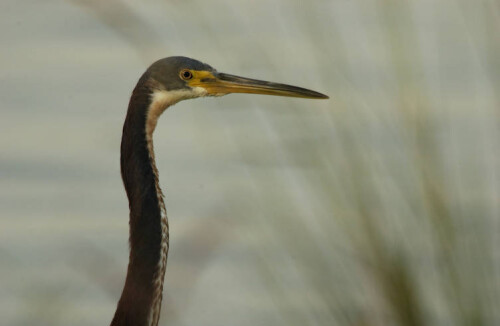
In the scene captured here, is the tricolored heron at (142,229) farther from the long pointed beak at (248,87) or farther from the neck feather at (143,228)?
the long pointed beak at (248,87)

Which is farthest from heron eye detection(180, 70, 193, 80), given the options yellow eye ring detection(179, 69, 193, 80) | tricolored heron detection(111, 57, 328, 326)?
tricolored heron detection(111, 57, 328, 326)

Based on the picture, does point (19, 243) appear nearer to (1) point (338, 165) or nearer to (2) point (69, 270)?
(2) point (69, 270)

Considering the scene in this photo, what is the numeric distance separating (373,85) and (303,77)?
1.47 feet

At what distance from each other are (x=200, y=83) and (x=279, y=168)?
1.78 metres

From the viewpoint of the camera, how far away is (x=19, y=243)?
689cm

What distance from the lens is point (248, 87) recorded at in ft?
15.8

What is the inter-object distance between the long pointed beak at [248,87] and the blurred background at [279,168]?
0.08 m

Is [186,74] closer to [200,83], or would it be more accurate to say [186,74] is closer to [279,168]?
[200,83]

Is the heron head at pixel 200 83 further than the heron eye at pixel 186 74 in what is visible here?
No

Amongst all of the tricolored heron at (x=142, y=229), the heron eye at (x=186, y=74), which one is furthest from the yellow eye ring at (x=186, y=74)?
the tricolored heron at (x=142, y=229)

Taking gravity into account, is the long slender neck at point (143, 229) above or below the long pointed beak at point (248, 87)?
below

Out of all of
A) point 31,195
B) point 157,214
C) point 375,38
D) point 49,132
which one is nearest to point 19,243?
point 31,195

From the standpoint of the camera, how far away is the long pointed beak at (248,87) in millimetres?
4766

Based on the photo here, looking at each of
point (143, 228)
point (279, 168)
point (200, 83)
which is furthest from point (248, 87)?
point (279, 168)
